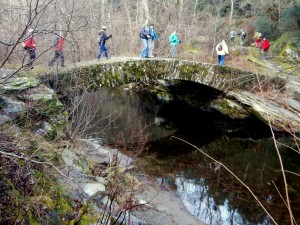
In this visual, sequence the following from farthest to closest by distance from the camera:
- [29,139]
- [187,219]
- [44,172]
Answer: [187,219], [29,139], [44,172]

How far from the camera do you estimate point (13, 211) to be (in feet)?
8.88

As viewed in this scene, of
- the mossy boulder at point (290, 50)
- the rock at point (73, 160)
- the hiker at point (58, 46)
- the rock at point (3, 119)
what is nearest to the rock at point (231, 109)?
the mossy boulder at point (290, 50)

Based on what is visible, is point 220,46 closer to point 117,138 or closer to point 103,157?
point 117,138

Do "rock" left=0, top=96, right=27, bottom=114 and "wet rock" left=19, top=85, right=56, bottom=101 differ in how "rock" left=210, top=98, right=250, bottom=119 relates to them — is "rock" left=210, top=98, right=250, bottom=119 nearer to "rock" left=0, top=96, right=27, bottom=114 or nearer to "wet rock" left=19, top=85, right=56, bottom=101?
"wet rock" left=19, top=85, right=56, bottom=101

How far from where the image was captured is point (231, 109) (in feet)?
43.1

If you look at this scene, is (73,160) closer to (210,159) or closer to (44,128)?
(44,128)

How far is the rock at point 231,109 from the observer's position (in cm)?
1296

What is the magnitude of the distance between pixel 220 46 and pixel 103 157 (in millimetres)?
7496

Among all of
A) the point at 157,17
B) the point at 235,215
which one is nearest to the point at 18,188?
the point at 235,215

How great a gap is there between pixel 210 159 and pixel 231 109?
436 centimetres

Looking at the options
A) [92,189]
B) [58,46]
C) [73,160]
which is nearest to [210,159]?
[73,160]

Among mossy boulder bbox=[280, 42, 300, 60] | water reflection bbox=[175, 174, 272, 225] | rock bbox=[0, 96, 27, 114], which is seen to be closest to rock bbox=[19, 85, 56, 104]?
rock bbox=[0, 96, 27, 114]

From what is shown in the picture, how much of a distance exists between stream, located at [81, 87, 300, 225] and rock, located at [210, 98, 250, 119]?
364mm

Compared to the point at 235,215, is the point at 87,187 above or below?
above
